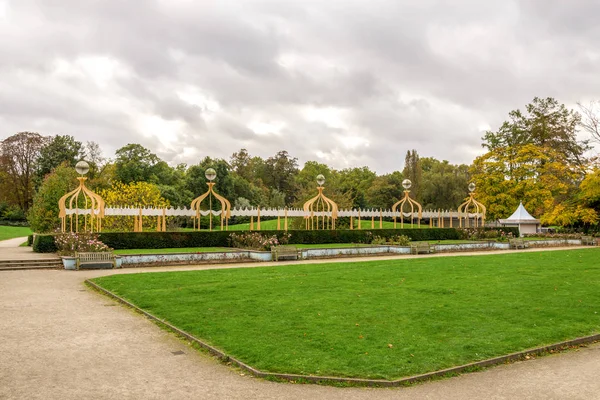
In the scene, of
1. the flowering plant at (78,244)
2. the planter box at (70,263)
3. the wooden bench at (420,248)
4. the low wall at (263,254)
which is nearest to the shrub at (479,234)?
the low wall at (263,254)

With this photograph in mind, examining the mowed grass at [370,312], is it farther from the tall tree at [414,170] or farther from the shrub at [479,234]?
the tall tree at [414,170]

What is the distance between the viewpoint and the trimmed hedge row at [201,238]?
2461 centimetres

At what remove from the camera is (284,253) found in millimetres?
22844

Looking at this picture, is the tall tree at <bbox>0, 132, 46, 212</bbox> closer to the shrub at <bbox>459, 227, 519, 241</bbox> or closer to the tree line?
the tree line

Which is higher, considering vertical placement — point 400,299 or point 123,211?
point 123,211

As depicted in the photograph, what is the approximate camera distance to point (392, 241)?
2984 cm

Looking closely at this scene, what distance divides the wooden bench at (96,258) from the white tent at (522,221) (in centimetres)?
3450

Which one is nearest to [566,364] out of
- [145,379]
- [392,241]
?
[145,379]

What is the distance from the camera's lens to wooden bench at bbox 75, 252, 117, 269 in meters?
19.3

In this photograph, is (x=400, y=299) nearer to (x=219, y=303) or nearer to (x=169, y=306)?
(x=219, y=303)

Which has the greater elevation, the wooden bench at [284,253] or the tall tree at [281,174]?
the tall tree at [281,174]

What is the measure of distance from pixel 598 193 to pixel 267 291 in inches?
1435

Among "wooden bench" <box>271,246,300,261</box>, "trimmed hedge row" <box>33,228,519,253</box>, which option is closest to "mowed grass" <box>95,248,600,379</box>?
"wooden bench" <box>271,246,300,261</box>

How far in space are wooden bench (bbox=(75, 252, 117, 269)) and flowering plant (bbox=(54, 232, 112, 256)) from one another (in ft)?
4.05
